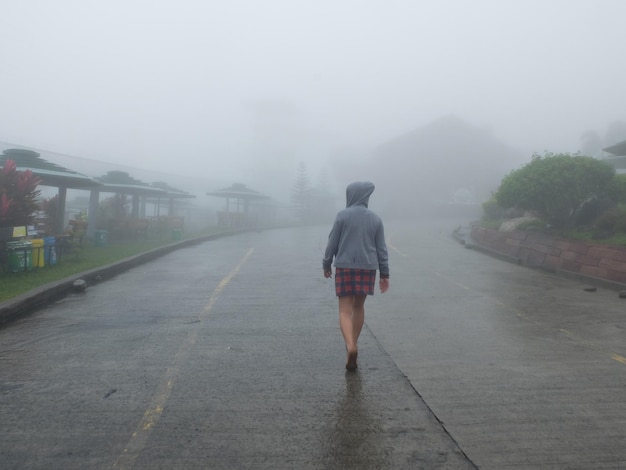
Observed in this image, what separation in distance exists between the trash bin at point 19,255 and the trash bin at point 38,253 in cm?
43

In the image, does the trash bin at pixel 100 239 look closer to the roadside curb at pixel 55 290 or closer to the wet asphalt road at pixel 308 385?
the roadside curb at pixel 55 290

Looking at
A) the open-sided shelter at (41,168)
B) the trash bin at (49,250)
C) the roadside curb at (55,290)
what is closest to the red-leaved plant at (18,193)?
the trash bin at (49,250)

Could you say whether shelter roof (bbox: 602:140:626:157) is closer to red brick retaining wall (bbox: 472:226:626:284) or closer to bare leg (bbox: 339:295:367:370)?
red brick retaining wall (bbox: 472:226:626:284)

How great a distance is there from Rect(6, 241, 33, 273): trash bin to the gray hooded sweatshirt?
8745mm

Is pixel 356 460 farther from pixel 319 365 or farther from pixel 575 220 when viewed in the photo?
pixel 575 220

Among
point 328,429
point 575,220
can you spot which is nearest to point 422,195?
point 575,220

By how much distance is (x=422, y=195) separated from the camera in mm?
78938

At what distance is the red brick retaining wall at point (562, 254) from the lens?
41.8 ft

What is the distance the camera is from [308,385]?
16.8ft

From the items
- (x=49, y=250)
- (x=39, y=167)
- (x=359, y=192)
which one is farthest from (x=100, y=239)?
(x=359, y=192)

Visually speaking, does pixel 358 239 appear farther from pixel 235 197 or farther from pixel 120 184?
pixel 235 197

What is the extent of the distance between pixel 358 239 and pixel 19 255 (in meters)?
9.12

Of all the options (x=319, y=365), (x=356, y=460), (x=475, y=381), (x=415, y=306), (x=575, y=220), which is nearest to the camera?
(x=356, y=460)

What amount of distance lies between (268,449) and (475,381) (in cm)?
229
